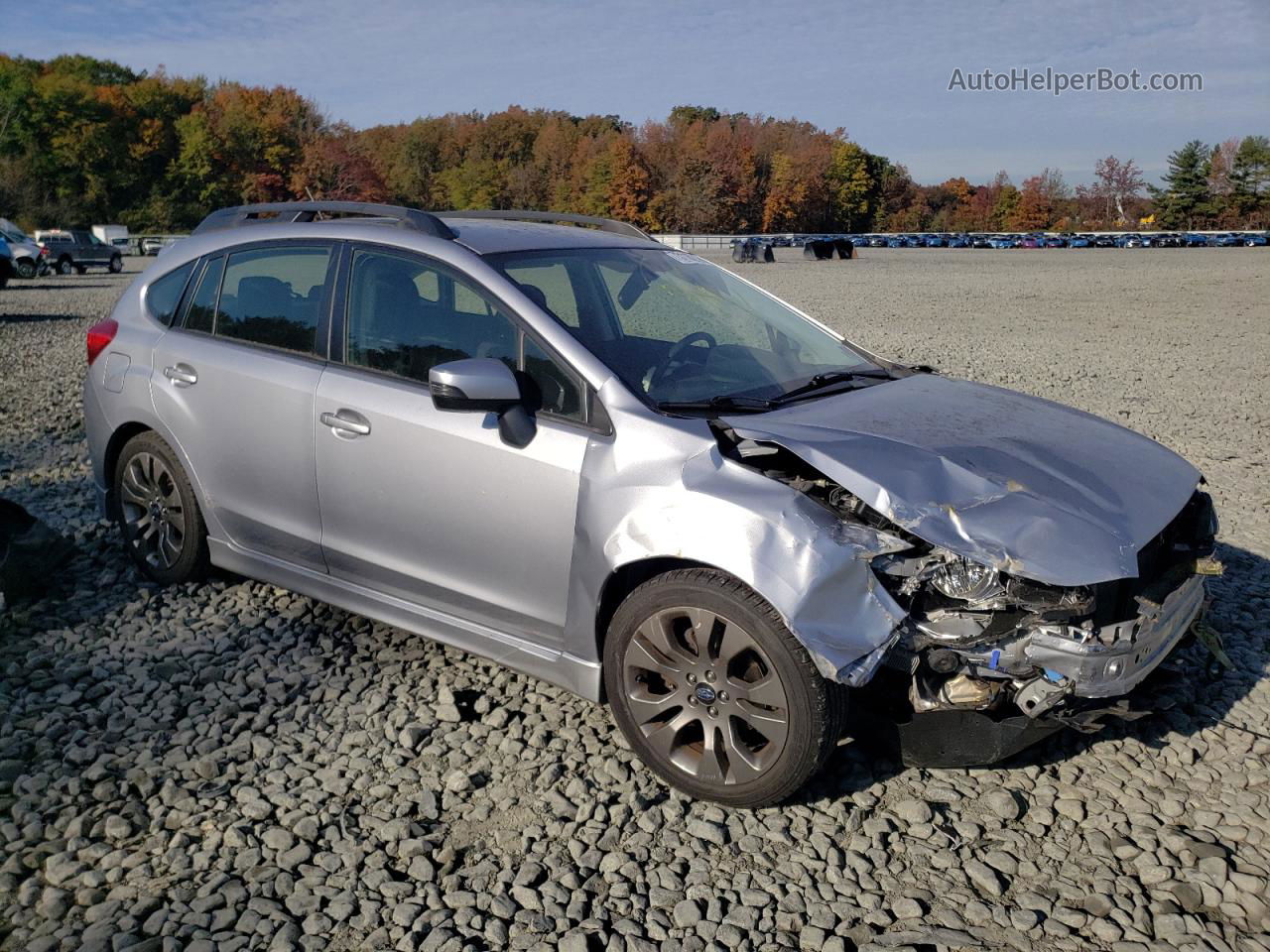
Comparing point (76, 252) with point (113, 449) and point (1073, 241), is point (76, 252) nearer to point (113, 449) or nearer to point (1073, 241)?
point (113, 449)

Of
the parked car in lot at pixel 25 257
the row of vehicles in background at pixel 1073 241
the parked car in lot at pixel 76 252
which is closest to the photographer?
the parked car in lot at pixel 25 257

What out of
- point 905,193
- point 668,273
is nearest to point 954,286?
point 668,273

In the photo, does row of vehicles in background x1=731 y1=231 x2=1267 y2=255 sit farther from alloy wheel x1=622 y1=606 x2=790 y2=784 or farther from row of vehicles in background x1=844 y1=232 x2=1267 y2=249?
alloy wheel x1=622 y1=606 x2=790 y2=784

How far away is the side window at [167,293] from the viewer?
5.16 metres

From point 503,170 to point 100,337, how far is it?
132 metres

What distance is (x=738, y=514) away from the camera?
3.24 m

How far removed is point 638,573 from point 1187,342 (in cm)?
1511

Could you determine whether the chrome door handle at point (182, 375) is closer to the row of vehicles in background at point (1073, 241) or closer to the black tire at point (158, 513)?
the black tire at point (158, 513)

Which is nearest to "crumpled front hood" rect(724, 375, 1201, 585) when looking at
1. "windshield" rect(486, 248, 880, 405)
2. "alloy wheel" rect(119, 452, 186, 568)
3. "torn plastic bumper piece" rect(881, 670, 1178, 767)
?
"windshield" rect(486, 248, 880, 405)

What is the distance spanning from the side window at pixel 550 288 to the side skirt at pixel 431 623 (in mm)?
1177

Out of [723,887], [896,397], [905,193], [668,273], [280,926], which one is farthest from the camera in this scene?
[905,193]

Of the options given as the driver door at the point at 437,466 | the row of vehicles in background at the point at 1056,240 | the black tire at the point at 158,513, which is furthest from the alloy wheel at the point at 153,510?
the row of vehicles in background at the point at 1056,240

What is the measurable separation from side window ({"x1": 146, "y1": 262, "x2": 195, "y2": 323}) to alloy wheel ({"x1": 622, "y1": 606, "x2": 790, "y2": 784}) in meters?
3.07

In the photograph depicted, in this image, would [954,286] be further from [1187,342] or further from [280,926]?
[280,926]
